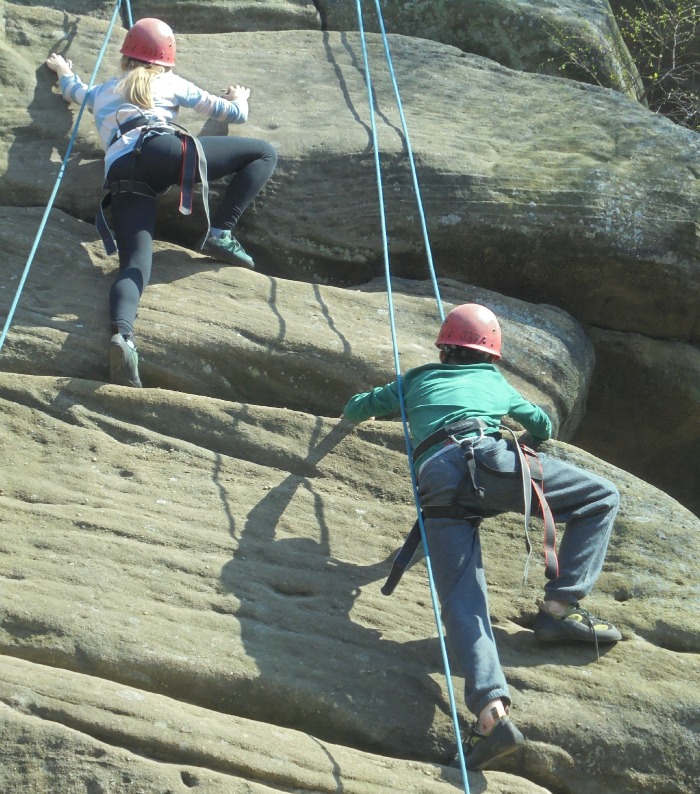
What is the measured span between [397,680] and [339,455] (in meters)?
1.29

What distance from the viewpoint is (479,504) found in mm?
4848

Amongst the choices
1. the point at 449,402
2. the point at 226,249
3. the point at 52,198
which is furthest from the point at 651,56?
the point at 449,402

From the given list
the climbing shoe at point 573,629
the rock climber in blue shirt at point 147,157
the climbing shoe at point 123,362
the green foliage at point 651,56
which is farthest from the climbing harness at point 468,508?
the green foliage at point 651,56

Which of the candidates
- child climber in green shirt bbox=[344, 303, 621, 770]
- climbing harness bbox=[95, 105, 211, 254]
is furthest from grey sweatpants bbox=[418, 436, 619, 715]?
climbing harness bbox=[95, 105, 211, 254]

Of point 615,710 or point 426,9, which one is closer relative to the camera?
point 615,710

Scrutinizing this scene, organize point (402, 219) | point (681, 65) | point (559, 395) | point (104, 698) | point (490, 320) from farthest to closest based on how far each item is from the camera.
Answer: point (681, 65), point (402, 219), point (559, 395), point (490, 320), point (104, 698)

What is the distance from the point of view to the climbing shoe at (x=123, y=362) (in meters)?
5.90

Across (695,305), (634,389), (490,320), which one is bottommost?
(634,389)

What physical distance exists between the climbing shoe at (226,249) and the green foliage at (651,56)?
3.34 meters

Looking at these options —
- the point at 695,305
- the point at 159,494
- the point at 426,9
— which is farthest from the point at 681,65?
the point at 159,494

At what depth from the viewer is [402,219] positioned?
23.5 ft

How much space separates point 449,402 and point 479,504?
52 centimetres

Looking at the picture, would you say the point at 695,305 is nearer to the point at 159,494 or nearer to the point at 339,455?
the point at 339,455

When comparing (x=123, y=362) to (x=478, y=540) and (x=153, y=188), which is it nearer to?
(x=153, y=188)
